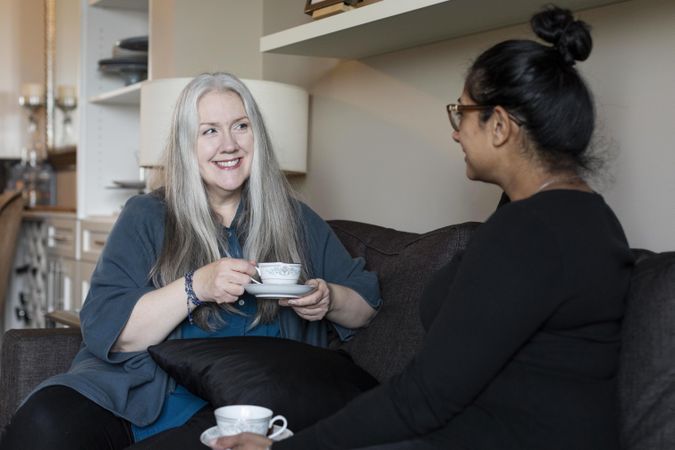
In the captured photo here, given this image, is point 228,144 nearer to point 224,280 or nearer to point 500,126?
point 224,280

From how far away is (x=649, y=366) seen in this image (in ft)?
4.42

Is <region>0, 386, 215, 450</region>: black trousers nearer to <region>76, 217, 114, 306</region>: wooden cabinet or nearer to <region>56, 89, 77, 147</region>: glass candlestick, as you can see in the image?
<region>76, 217, 114, 306</region>: wooden cabinet

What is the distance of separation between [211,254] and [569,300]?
39.0 inches

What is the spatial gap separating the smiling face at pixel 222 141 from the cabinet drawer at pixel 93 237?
170cm

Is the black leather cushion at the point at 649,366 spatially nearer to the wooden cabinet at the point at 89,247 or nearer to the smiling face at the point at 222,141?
the smiling face at the point at 222,141

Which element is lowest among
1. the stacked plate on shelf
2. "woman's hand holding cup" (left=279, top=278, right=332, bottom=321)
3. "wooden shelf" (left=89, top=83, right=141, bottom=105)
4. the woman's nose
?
"woman's hand holding cup" (left=279, top=278, right=332, bottom=321)

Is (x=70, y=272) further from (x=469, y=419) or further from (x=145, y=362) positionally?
(x=469, y=419)

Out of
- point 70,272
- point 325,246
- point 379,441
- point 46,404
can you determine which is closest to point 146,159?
point 325,246

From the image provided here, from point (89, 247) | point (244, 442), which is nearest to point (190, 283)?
point (244, 442)

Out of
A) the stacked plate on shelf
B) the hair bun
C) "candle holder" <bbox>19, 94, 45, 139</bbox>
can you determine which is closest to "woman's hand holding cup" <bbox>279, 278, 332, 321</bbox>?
the hair bun

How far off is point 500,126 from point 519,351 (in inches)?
13.9

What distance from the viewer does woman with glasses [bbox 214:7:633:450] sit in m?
1.16

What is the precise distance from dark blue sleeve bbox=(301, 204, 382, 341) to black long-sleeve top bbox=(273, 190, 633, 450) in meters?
→ 0.74

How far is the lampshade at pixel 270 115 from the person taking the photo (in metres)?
2.64
